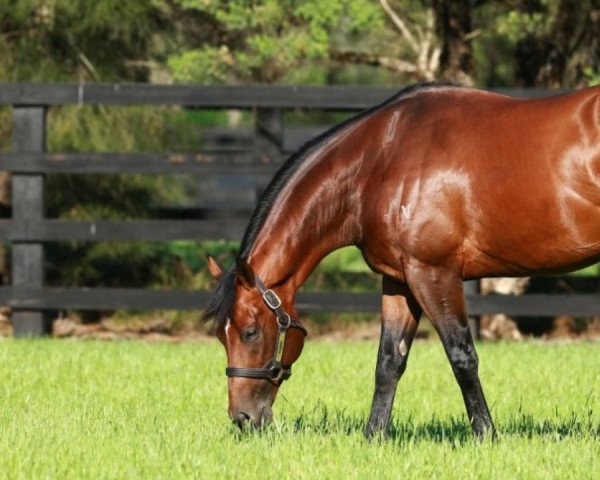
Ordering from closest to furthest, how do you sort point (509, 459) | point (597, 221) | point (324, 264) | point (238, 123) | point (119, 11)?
point (509, 459)
point (597, 221)
point (119, 11)
point (324, 264)
point (238, 123)

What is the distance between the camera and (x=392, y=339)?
5980mm

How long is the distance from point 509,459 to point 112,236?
554cm

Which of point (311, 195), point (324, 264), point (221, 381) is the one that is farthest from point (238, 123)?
point (311, 195)

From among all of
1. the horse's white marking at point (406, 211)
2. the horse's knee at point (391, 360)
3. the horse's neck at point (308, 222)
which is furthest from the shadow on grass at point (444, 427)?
the horse's white marking at point (406, 211)

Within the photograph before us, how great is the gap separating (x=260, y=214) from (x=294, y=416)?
1.26m

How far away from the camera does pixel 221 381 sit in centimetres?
778

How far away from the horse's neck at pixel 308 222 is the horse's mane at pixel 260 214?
3 cm

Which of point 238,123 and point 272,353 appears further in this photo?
point 238,123

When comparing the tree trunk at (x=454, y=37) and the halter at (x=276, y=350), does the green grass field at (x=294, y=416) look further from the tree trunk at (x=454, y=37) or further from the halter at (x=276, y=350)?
the tree trunk at (x=454, y=37)

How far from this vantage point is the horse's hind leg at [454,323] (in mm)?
5605

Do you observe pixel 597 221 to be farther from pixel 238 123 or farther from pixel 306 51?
pixel 238 123

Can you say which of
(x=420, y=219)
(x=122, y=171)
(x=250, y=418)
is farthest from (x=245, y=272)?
(x=122, y=171)

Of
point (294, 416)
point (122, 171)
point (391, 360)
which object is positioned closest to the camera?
point (391, 360)

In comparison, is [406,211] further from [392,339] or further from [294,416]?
[294,416]
